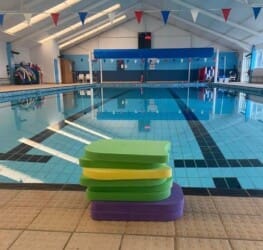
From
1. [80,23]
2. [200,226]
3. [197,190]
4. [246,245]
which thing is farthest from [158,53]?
[246,245]

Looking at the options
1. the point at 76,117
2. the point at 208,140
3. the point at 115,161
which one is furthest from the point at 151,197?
the point at 76,117

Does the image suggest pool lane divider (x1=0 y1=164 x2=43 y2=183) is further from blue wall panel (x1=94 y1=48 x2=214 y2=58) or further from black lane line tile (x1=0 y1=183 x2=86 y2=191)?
blue wall panel (x1=94 y1=48 x2=214 y2=58)

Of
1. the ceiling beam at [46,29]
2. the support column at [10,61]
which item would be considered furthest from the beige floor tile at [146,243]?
the support column at [10,61]

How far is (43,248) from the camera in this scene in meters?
1.08

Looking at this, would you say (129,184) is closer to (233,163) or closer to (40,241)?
(40,241)

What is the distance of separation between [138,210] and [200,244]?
1.06 feet

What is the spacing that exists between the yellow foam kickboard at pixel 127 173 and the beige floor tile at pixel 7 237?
426mm

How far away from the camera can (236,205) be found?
1.43m

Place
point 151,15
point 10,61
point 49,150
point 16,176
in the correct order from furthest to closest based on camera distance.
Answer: point 151,15 < point 10,61 < point 49,150 < point 16,176

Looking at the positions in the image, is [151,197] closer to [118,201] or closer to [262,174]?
[118,201]

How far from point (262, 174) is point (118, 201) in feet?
5.23

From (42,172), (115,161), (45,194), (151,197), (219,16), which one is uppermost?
(219,16)

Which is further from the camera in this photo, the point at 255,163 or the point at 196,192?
the point at 255,163

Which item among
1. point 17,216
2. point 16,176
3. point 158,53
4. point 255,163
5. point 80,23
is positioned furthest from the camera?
point 80,23
